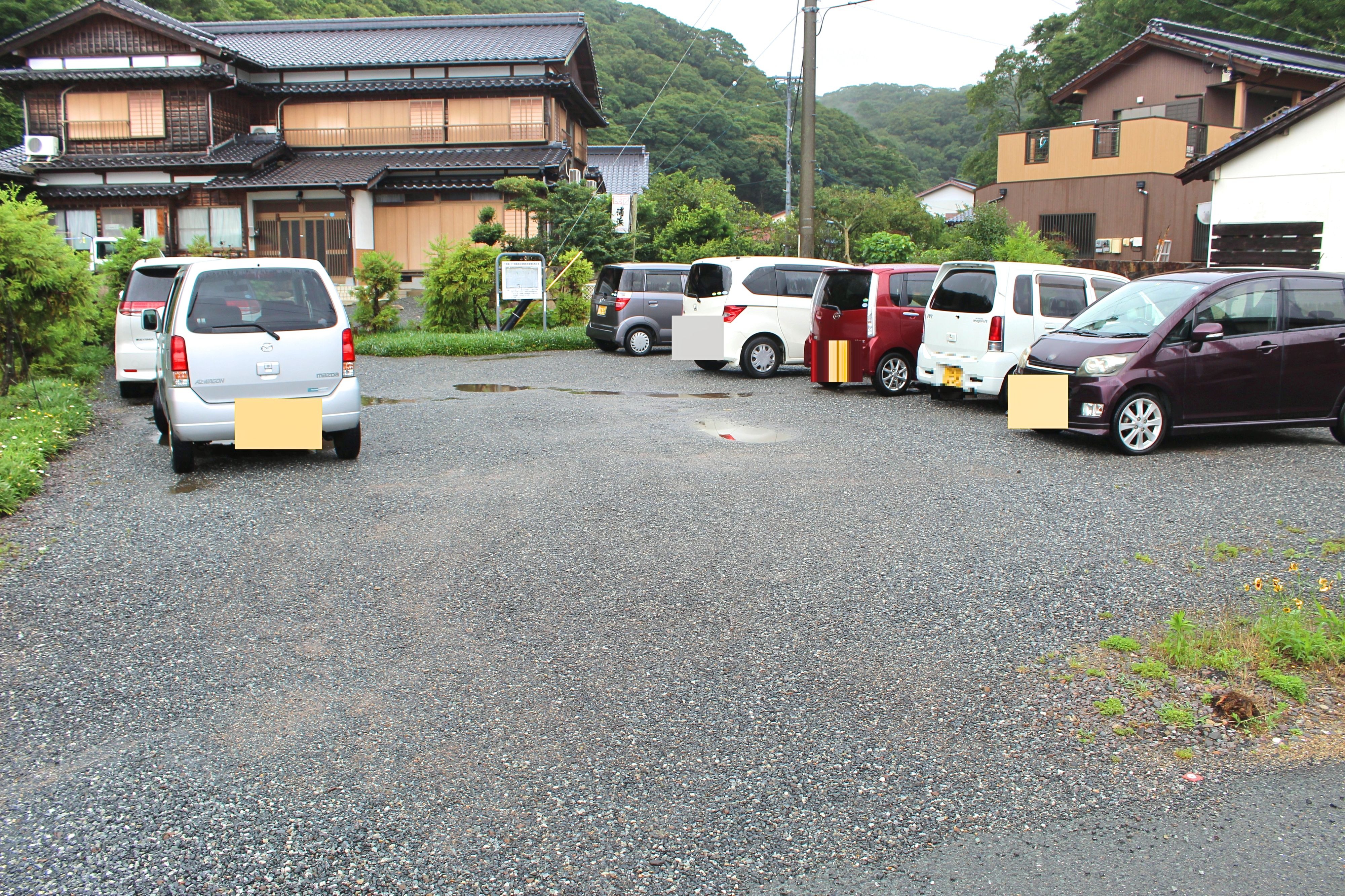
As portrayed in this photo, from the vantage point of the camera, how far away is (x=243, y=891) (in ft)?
8.57

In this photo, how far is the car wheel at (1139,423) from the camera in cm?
802

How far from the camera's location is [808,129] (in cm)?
1694

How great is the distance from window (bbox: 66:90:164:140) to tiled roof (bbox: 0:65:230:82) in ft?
1.92

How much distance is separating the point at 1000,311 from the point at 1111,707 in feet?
22.4

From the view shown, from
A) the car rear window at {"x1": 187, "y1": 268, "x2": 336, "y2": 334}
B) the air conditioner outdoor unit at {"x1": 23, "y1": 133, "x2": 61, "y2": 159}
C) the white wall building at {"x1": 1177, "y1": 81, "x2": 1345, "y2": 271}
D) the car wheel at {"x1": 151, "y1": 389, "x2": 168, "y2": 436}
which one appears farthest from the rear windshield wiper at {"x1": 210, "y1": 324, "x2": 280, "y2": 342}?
the air conditioner outdoor unit at {"x1": 23, "y1": 133, "x2": 61, "y2": 159}

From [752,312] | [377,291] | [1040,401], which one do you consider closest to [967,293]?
[1040,401]

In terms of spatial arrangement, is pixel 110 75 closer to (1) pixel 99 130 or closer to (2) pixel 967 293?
(1) pixel 99 130

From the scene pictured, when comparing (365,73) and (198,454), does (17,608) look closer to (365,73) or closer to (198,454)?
(198,454)

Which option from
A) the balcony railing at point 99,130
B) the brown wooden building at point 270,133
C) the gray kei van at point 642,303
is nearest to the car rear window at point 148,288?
the gray kei van at point 642,303

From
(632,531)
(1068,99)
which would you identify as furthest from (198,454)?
(1068,99)

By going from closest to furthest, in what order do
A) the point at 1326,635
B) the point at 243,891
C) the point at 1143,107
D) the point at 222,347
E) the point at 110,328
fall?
the point at 243,891
the point at 1326,635
the point at 222,347
the point at 110,328
the point at 1143,107

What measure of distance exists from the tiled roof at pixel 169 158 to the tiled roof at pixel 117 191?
0.52 m

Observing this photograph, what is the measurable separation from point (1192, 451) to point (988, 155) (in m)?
39.6

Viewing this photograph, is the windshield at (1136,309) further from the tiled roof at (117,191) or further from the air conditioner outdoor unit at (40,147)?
the air conditioner outdoor unit at (40,147)
